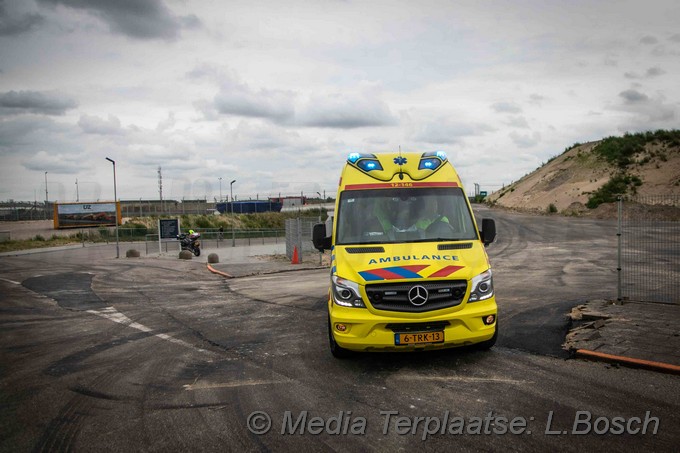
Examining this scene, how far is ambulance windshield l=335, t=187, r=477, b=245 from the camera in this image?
7.46m

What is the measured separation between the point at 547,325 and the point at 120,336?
733cm

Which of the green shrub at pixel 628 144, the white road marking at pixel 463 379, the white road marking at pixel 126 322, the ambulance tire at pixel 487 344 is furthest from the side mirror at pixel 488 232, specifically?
the green shrub at pixel 628 144

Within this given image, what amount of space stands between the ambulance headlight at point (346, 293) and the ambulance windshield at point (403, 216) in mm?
927

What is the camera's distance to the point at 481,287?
21.7 feet

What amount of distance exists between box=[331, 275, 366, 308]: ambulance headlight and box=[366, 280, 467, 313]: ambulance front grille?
0.45 ft

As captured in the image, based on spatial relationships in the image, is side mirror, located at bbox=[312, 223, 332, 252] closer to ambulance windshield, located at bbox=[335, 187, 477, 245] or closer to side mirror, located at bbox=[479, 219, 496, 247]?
ambulance windshield, located at bbox=[335, 187, 477, 245]

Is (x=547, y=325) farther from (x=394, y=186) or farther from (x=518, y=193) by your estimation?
(x=518, y=193)

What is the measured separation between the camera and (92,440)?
4758mm

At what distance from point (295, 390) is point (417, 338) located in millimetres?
1541

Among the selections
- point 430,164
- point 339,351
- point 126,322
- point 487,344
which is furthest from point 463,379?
point 126,322

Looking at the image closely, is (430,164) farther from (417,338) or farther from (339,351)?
(339,351)

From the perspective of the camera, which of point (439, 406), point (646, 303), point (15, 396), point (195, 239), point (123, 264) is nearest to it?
point (439, 406)

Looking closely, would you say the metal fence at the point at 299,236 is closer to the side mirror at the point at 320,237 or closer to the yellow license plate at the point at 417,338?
the side mirror at the point at 320,237

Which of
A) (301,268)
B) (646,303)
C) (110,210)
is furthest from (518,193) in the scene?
(646,303)
